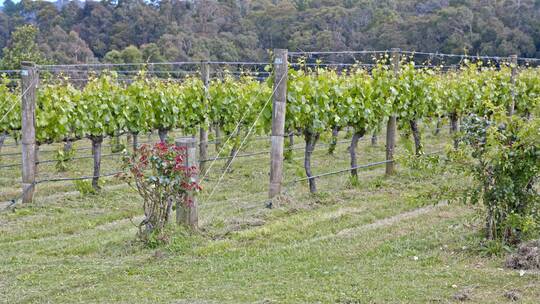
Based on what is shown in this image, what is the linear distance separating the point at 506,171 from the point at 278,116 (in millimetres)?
3522

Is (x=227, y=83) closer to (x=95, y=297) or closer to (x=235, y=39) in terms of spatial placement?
(x=95, y=297)

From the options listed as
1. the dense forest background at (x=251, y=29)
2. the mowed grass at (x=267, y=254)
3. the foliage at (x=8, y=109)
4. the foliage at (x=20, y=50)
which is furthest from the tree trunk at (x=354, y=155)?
the dense forest background at (x=251, y=29)

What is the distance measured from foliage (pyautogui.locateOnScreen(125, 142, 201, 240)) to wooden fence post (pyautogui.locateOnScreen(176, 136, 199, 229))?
0.18 ft

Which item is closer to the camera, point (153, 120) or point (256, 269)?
point (256, 269)

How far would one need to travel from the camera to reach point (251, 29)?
39.7 m

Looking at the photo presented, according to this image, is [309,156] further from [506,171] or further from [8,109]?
[8,109]

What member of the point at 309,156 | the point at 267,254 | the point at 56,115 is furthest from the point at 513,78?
the point at 267,254

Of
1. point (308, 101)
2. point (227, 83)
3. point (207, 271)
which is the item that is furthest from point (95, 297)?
point (227, 83)

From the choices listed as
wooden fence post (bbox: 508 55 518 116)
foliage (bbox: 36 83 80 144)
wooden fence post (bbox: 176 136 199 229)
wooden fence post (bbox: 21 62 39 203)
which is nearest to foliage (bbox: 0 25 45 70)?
foliage (bbox: 36 83 80 144)

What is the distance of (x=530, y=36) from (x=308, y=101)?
25927mm

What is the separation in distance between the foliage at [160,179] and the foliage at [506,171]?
Answer: 9.29ft

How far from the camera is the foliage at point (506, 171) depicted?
6.96 meters

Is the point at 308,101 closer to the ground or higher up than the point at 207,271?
higher up

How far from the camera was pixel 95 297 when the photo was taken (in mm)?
6055
